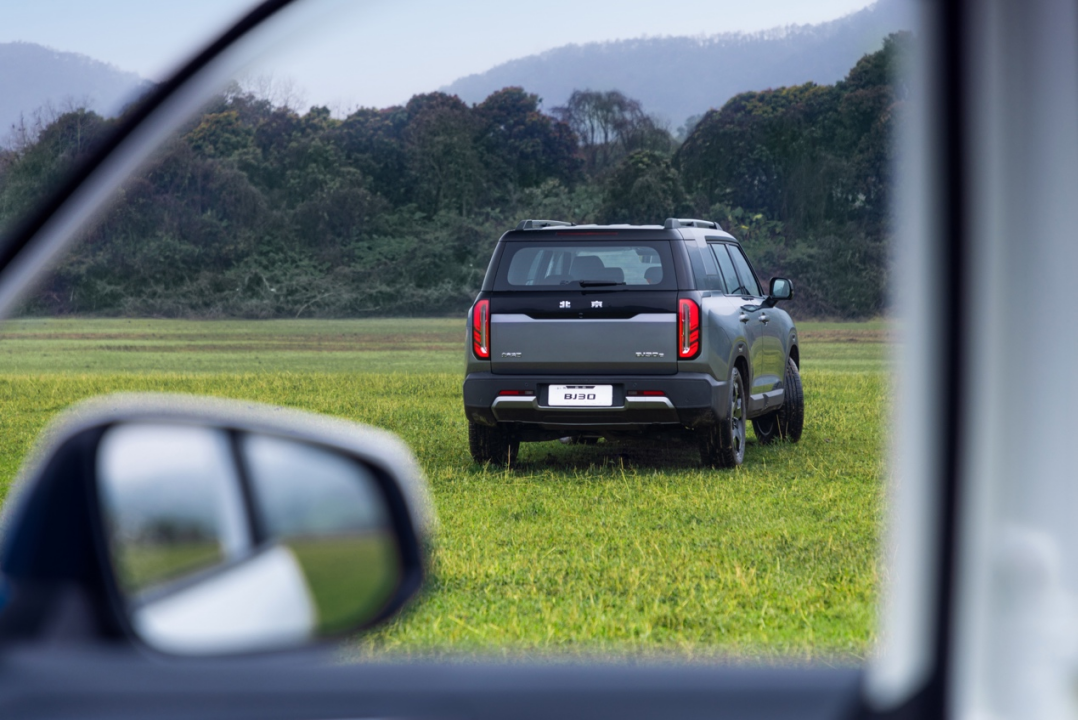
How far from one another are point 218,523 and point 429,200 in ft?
218

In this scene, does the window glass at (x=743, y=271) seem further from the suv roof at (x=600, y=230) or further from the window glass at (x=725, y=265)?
the suv roof at (x=600, y=230)

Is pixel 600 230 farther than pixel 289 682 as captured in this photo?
Yes

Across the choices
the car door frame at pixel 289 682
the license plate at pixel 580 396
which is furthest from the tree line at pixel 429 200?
the car door frame at pixel 289 682

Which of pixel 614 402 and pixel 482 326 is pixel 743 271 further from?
pixel 482 326

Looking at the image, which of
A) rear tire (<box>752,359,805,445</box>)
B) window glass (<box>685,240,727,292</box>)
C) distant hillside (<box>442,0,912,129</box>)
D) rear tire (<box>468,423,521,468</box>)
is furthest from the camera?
distant hillside (<box>442,0,912,129</box>)

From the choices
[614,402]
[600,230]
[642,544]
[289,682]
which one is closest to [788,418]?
[614,402]

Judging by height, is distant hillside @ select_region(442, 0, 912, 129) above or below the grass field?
above

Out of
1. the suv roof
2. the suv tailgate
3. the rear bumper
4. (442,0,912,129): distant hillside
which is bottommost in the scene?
the rear bumper

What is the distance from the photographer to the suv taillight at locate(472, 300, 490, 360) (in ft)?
27.1

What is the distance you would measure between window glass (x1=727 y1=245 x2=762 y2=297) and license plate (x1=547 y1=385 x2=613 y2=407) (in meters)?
2.29

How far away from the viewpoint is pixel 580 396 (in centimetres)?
812

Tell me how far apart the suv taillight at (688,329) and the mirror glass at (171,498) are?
→ 676 centimetres

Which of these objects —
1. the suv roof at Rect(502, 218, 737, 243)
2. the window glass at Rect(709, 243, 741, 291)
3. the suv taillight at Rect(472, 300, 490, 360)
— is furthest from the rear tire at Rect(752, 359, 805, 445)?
the suv taillight at Rect(472, 300, 490, 360)

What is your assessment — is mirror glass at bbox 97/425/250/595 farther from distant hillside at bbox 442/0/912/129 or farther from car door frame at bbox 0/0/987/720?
distant hillside at bbox 442/0/912/129
